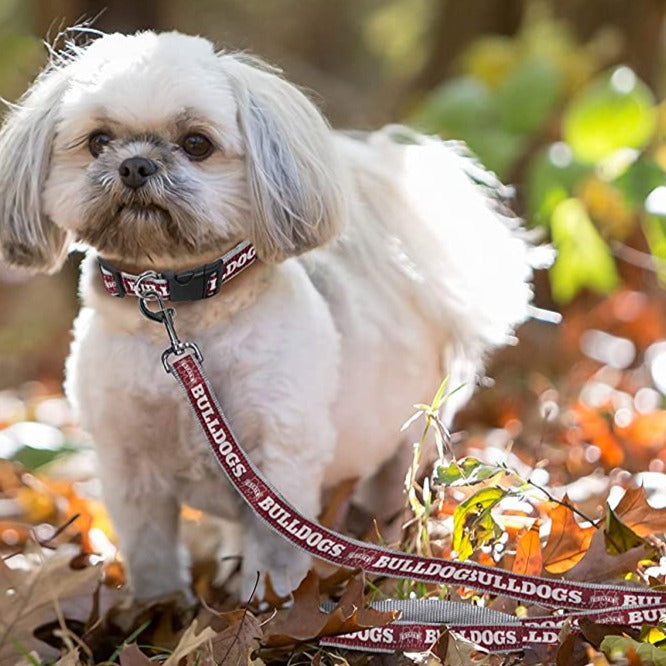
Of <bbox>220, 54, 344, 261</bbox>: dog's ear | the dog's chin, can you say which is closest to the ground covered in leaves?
<bbox>220, 54, 344, 261</bbox>: dog's ear

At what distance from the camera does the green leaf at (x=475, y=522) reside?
2.28 metres

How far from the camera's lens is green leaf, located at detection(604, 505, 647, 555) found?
2342 millimetres

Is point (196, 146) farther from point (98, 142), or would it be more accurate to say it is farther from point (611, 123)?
point (611, 123)

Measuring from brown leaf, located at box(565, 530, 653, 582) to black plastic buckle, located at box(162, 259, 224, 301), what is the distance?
0.99 m

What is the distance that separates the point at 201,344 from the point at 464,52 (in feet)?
16.2

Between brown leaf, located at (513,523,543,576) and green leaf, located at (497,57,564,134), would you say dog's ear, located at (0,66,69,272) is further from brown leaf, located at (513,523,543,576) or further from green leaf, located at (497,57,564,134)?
green leaf, located at (497,57,564,134)

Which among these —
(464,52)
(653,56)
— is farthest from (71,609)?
(464,52)

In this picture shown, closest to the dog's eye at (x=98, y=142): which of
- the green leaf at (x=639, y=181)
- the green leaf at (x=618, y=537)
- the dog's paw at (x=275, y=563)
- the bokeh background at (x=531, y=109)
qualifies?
the bokeh background at (x=531, y=109)

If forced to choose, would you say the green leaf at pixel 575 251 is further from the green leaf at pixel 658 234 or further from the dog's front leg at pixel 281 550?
the dog's front leg at pixel 281 550

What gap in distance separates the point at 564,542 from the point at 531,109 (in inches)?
95.9

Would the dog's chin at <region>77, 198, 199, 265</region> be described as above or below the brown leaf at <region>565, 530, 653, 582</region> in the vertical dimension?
above

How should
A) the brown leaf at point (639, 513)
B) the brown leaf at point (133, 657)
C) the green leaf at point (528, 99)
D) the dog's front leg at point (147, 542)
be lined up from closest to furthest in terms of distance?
the brown leaf at point (133, 657), the brown leaf at point (639, 513), the dog's front leg at point (147, 542), the green leaf at point (528, 99)

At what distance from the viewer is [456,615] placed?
2.22 meters

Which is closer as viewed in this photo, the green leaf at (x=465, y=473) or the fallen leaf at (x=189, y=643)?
the fallen leaf at (x=189, y=643)
